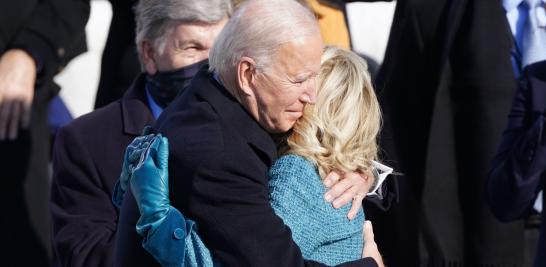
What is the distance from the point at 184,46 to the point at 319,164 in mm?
1119

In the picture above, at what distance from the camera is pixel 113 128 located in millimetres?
3982

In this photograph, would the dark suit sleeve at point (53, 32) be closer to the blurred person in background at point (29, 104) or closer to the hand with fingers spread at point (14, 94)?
the blurred person in background at point (29, 104)

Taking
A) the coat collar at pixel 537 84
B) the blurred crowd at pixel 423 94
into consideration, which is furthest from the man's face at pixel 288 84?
the blurred crowd at pixel 423 94

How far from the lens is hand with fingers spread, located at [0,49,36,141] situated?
4.86 meters

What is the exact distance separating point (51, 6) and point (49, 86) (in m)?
0.34

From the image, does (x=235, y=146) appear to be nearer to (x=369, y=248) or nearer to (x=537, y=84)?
(x=369, y=248)

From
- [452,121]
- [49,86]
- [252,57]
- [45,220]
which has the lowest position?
[45,220]

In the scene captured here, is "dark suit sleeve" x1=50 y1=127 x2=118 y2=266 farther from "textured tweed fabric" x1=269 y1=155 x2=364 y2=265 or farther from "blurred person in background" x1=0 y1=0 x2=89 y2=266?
"blurred person in background" x1=0 y1=0 x2=89 y2=266

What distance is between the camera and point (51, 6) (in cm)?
532

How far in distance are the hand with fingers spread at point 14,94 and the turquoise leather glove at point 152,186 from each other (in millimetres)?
2005

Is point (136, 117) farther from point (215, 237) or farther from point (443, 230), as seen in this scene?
point (443, 230)

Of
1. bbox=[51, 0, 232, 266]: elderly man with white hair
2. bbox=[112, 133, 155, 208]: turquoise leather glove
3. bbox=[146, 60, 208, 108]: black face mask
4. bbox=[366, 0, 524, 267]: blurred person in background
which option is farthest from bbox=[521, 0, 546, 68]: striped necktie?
bbox=[112, 133, 155, 208]: turquoise leather glove

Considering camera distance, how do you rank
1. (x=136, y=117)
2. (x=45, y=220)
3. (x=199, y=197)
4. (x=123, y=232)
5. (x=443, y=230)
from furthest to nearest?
(x=45, y=220) → (x=443, y=230) → (x=136, y=117) → (x=123, y=232) → (x=199, y=197)

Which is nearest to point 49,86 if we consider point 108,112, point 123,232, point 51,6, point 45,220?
point 51,6
